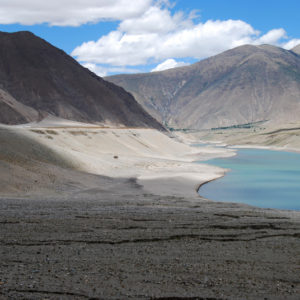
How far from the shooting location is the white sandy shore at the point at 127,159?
33250 mm

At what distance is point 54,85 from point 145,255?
117 metres

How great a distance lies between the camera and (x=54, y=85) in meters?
123

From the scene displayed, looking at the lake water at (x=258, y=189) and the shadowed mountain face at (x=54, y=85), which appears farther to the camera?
the shadowed mountain face at (x=54, y=85)

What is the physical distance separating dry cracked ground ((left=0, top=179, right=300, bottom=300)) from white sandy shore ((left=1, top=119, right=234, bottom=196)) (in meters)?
13.3

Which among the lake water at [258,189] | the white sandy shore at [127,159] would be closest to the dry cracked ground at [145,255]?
the lake water at [258,189]

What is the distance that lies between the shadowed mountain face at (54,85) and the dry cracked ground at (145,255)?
9820 cm

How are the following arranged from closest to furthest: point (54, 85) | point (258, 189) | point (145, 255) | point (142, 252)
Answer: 1. point (145, 255)
2. point (142, 252)
3. point (258, 189)
4. point (54, 85)

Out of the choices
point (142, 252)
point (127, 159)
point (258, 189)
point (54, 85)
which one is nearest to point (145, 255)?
point (142, 252)

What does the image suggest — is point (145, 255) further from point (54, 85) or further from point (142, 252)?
point (54, 85)

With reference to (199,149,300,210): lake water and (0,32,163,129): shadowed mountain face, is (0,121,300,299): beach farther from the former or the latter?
(0,32,163,129): shadowed mountain face

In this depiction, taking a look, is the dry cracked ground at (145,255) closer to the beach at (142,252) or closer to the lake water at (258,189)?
the beach at (142,252)

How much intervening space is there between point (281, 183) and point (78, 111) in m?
88.6

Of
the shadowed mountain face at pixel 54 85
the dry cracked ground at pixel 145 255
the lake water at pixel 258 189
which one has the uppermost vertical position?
the shadowed mountain face at pixel 54 85

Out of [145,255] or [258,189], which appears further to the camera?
[258,189]
